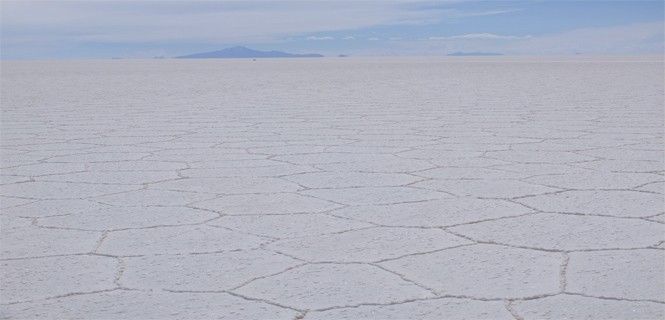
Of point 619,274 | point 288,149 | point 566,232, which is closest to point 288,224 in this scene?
point 566,232

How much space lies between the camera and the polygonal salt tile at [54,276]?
1.86 meters

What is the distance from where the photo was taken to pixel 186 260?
2090 millimetres

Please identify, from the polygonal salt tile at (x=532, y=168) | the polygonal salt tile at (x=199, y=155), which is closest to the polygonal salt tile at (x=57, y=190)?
the polygonal salt tile at (x=199, y=155)

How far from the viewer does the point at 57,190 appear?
10.1ft

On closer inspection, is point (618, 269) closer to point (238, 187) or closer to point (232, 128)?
point (238, 187)

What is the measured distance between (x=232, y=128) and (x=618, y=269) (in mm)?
3632

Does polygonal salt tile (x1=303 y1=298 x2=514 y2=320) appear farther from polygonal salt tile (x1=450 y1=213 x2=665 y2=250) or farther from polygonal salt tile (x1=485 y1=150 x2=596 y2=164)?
polygonal salt tile (x1=485 y1=150 x2=596 y2=164)

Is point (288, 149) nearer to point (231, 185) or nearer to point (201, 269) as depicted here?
point (231, 185)

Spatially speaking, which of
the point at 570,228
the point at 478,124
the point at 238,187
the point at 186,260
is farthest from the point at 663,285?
the point at 478,124

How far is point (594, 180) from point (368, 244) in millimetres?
1172

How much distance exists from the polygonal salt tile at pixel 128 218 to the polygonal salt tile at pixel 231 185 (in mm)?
341

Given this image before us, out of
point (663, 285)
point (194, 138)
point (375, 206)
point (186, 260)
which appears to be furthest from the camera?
point (194, 138)

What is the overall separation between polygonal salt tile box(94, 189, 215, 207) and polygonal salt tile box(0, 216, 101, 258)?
36 centimetres

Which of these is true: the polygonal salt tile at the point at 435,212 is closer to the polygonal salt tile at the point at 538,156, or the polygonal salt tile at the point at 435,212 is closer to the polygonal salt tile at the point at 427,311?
the polygonal salt tile at the point at 427,311
